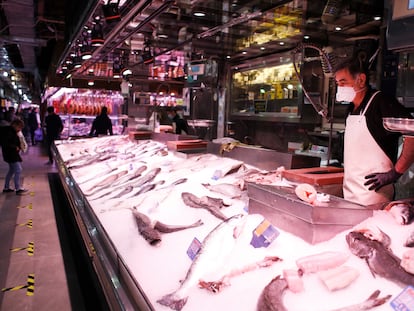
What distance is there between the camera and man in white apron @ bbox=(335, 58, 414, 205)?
2.17 m

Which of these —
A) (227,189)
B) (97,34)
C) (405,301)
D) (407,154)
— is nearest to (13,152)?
(97,34)

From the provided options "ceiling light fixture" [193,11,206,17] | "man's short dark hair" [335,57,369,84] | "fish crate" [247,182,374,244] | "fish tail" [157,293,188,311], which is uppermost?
"ceiling light fixture" [193,11,206,17]

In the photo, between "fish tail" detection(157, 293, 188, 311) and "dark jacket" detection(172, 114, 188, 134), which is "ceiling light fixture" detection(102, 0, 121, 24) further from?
"dark jacket" detection(172, 114, 188, 134)

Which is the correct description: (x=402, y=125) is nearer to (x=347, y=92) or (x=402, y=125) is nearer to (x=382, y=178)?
(x=382, y=178)

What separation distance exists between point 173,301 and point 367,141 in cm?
150

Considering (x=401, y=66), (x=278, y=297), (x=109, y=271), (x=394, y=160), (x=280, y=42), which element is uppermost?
(x=280, y=42)

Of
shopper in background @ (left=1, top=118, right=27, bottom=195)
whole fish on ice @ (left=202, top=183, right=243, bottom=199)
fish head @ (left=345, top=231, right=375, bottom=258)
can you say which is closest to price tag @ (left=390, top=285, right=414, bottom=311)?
fish head @ (left=345, top=231, right=375, bottom=258)

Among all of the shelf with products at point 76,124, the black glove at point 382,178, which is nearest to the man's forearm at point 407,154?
the black glove at point 382,178

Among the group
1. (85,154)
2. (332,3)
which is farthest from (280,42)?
(85,154)

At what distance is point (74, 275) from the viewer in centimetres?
373

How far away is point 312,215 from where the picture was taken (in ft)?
5.02

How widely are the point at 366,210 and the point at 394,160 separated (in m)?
0.79

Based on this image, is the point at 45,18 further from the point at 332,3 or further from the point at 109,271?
the point at 109,271

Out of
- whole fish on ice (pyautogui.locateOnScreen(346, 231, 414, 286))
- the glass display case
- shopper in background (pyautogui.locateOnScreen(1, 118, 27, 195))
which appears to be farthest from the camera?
shopper in background (pyautogui.locateOnScreen(1, 118, 27, 195))
